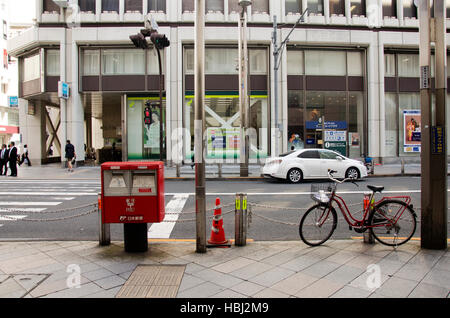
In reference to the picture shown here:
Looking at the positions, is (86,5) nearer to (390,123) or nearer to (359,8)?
(359,8)

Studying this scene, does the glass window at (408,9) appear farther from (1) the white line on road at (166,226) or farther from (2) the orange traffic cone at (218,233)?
(2) the orange traffic cone at (218,233)

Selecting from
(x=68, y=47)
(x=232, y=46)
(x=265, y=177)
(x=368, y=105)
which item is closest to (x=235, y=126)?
(x=232, y=46)

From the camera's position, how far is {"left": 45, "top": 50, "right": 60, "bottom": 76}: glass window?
23047mm

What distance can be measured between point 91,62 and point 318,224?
870 inches

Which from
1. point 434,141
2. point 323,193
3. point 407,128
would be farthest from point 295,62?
point 323,193

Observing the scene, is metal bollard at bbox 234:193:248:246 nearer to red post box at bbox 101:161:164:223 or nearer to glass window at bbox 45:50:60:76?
red post box at bbox 101:161:164:223

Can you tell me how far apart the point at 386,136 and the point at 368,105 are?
8.98 ft

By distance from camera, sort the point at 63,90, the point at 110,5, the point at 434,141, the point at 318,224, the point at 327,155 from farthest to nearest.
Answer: the point at 110,5 → the point at 63,90 → the point at 327,155 → the point at 318,224 → the point at 434,141

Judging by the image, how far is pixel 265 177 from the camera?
16.2m

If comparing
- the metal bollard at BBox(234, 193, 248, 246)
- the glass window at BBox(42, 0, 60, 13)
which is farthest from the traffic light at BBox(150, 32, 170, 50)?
the glass window at BBox(42, 0, 60, 13)

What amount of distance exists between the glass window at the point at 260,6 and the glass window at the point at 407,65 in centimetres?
1067

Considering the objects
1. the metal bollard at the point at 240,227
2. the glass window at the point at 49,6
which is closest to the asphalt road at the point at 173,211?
the metal bollard at the point at 240,227

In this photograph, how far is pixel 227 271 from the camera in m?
4.38
